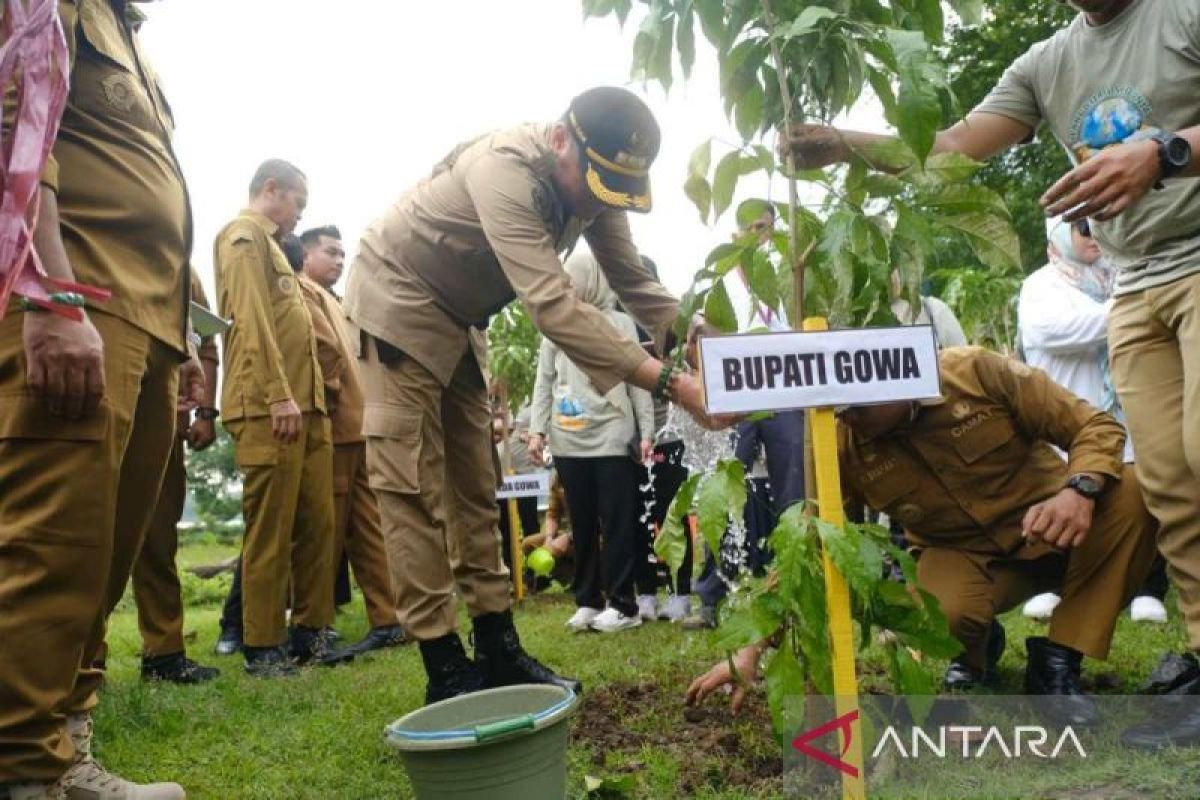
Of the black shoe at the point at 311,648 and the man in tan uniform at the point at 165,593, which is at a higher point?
the man in tan uniform at the point at 165,593

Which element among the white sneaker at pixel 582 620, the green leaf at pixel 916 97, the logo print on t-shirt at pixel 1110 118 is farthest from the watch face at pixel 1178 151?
the white sneaker at pixel 582 620

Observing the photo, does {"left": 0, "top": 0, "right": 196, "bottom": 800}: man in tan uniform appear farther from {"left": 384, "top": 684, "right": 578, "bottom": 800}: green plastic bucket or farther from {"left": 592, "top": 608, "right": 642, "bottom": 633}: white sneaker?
{"left": 592, "top": 608, "right": 642, "bottom": 633}: white sneaker

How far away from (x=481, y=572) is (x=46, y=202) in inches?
75.7

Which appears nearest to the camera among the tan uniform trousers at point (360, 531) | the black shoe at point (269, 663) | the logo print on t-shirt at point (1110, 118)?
the logo print on t-shirt at point (1110, 118)

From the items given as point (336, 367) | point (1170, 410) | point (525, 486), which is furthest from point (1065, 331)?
point (336, 367)

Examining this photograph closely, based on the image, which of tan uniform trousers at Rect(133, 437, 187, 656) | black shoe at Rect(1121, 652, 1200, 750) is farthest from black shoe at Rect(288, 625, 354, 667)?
black shoe at Rect(1121, 652, 1200, 750)

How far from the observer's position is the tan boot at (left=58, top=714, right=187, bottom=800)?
6.88 feet

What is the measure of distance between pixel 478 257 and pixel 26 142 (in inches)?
61.8

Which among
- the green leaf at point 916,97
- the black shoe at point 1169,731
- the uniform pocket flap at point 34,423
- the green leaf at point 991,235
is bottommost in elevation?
the black shoe at point 1169,731

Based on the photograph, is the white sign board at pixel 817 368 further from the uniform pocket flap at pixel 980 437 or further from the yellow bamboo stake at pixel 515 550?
the yellow bamboo stake at pixel 515 550

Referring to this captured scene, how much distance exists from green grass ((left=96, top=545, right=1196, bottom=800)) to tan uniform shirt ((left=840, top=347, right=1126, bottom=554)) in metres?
0.55

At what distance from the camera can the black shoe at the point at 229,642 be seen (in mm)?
5035

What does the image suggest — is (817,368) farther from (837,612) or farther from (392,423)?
(392,423)

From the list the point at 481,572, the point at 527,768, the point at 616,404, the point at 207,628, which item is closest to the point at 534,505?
the point at 207,628
